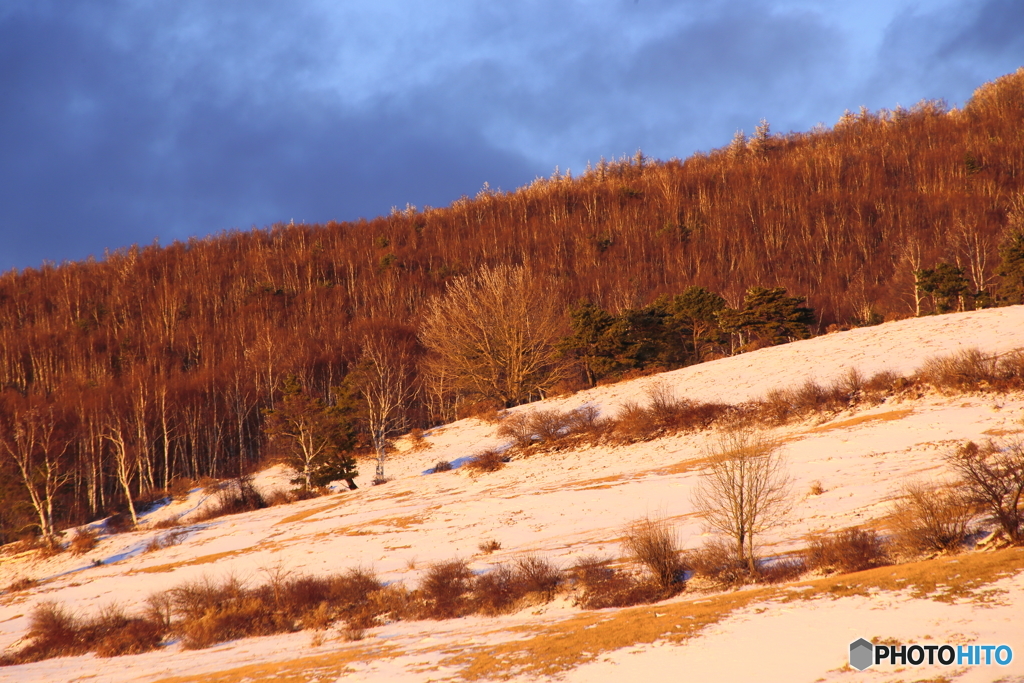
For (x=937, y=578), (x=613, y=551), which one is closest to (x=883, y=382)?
(x=613, y=551)

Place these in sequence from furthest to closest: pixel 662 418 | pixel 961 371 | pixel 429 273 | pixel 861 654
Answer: pixel 429 273 < pixel 662 418 < pixel 961 371 < pixel 861 654

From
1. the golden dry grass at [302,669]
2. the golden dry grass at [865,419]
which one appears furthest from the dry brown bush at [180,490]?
the golden dry grass at [865,419]

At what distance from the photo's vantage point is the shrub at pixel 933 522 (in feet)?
44.4

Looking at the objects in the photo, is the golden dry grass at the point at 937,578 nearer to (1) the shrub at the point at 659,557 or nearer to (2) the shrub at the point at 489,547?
(1) the shrub at the point at 659,557

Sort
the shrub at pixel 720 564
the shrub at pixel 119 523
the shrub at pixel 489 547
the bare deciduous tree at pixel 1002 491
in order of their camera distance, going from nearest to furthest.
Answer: the bare deciduous tree at pixel 1002 491
the shrub at pixel 720 564
the shrub at pixel 489 547
the shrub at pixel 119 523

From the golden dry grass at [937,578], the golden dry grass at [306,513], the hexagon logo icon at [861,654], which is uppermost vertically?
the golden dry grass at [306,513]

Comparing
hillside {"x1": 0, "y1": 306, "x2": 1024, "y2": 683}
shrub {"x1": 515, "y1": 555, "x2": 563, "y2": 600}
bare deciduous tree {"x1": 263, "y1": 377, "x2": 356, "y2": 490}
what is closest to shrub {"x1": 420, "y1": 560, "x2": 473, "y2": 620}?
hillside {"x1": 0, "y1": 306, "x2": 1024, "y2": 683}

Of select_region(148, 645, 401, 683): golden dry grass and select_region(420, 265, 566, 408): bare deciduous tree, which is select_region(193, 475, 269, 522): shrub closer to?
select_region(420, 265, 566, 408): bare deciduous tree

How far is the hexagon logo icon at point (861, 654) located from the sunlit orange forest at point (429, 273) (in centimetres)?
4519

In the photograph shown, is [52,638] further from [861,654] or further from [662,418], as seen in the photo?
[662,418]

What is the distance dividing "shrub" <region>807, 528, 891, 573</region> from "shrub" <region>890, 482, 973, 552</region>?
499 millimetres

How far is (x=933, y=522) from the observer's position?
1369 centimetres

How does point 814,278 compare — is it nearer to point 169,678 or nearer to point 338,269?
point 338,269

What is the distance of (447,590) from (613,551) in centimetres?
467
